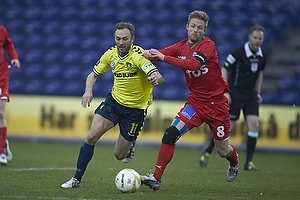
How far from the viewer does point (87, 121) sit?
12.2 m

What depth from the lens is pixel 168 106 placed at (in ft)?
39.6

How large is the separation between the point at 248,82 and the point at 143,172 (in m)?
2.50

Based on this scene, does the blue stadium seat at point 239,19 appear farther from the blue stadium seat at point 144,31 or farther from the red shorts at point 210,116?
the red shorts at point 210,116

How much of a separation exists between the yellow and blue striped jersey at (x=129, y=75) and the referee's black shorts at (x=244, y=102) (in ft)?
8.99

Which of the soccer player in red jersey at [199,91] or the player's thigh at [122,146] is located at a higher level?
the soccer player in red jersey at [199,91]

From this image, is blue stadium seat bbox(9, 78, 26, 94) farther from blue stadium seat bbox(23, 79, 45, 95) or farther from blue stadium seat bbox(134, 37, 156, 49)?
blue stadium seat bbox(134, 37, 156, 49)

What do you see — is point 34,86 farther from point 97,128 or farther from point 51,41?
point 97,128

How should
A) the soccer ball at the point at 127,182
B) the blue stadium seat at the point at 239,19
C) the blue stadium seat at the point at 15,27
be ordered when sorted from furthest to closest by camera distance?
1. the blue stadium seat at the point at 15,27
2. the blue stadium seat at the point at 239,19
3. the soccer ball at the point at 127,182

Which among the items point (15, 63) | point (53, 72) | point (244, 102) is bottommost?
point (53, 72)

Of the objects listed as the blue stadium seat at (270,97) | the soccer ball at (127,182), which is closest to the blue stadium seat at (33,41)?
the blue stadium seat at (270,97)

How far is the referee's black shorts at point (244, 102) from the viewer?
843 centimetres

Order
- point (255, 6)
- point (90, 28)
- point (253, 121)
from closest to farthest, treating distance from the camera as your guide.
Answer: point (253, 121) < point (90, 28) < point (255, 6)

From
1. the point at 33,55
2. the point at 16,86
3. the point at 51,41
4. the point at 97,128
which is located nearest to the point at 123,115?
the point at 97,128

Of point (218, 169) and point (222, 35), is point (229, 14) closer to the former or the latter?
point (222, 35)
